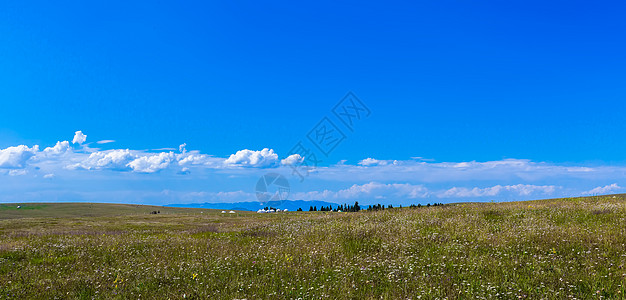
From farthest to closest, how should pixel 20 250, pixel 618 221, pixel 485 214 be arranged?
pixel 485 214
pixel 618 221
pixel 20 250

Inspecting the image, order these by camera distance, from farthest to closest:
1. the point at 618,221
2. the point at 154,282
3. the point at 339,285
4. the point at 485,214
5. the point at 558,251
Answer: the point at 485,214 → the point at 618,221 → the point at 558,251 → the point at 154,282 → the point at 339,285

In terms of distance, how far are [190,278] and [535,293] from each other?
25.4ft

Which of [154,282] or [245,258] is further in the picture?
[245,258]

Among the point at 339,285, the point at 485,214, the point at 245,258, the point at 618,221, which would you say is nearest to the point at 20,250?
A: the point at 245,258

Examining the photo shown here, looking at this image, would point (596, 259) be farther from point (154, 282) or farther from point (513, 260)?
point (154, 282)

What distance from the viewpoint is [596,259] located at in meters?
9.22

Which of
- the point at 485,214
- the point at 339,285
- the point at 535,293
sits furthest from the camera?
the point at 485,214

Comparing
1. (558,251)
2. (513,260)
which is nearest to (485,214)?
(558,251)

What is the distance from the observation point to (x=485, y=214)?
20203 millimetres

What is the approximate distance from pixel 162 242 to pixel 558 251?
48.4 ft

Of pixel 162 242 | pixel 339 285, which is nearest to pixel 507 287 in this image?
pixel 339 285

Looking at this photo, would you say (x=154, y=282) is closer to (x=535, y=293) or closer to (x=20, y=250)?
(x=535, y=293)

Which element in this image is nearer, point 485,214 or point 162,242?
point 162,242

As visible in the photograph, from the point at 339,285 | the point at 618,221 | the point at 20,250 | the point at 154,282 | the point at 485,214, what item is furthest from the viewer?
the point at 485,214
